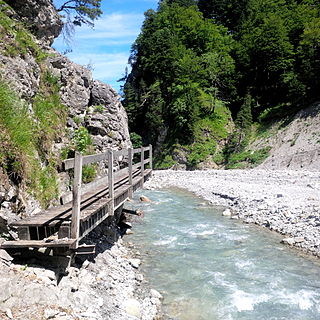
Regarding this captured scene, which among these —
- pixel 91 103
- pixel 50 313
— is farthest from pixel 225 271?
pixel 91 103

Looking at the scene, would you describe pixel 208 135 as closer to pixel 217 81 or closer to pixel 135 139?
pixel 217 81

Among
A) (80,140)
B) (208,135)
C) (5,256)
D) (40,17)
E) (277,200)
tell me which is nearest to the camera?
(5,256)

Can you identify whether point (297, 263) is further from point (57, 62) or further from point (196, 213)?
point (57, 62)

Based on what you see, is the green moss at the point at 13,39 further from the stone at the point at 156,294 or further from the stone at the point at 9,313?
the stone at the point at 156,294

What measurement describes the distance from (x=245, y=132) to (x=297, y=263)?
3075 centimetres

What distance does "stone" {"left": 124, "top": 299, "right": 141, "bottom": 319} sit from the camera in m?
5.73

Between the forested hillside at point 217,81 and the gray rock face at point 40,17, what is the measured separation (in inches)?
985

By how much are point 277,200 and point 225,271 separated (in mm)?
8643

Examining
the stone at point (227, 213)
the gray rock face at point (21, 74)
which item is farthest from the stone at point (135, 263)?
the stone at point (227, 213)

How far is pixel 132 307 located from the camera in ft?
19.3

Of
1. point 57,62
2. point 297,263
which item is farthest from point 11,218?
point 57,62

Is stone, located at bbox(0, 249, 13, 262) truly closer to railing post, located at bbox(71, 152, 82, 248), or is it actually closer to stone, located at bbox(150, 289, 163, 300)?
railing post, located at bbox(71, 152, 82, 248)

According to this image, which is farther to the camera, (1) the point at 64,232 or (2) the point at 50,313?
(1) the point at 64,232

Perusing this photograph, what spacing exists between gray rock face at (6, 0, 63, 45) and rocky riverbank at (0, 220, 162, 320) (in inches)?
463
